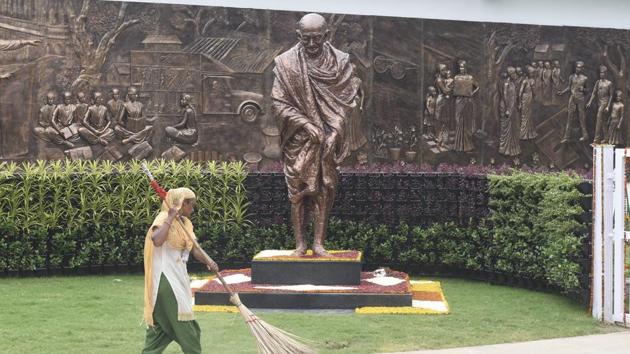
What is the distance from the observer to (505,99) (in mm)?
18906

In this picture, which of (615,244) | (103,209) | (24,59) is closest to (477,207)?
(615,244)

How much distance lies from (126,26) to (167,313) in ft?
38.8

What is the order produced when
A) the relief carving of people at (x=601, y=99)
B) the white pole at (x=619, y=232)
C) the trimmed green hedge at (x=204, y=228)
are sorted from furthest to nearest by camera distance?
1. the relief carving of people at (x=601, y=99)
2. the trimmed green hedge at (x=204, y=228)
3. the white pole at (x=619, y=232)

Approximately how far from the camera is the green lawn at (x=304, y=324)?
7.81 m

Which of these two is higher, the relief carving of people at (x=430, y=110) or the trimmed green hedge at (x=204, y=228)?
the relief carving of people at (x=430, y=110)

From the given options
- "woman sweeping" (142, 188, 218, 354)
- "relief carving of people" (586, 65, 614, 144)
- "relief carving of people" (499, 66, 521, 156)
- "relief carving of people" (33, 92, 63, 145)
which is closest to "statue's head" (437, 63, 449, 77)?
"relief carving of people" (499, 66, 521, 156)

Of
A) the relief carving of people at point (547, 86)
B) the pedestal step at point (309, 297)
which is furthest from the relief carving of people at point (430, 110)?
the pedestal step at point (309, 297)

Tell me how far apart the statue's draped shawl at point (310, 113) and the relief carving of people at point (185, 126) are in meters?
7.28

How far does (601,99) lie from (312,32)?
1111 cm

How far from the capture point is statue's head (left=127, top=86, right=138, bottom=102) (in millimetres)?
17031

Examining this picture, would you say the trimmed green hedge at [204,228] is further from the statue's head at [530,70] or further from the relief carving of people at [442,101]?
the statue's head at [530,70]

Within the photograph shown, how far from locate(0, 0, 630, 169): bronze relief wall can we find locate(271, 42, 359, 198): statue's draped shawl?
739 cm

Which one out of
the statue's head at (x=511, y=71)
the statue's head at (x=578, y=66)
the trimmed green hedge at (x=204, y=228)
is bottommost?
the trimmed green hedge at (x=204, y=228)

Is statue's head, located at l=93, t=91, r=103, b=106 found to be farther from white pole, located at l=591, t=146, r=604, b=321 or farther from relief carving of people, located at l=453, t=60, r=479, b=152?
white pole, located at l=591, t=146, r=604, b=321
